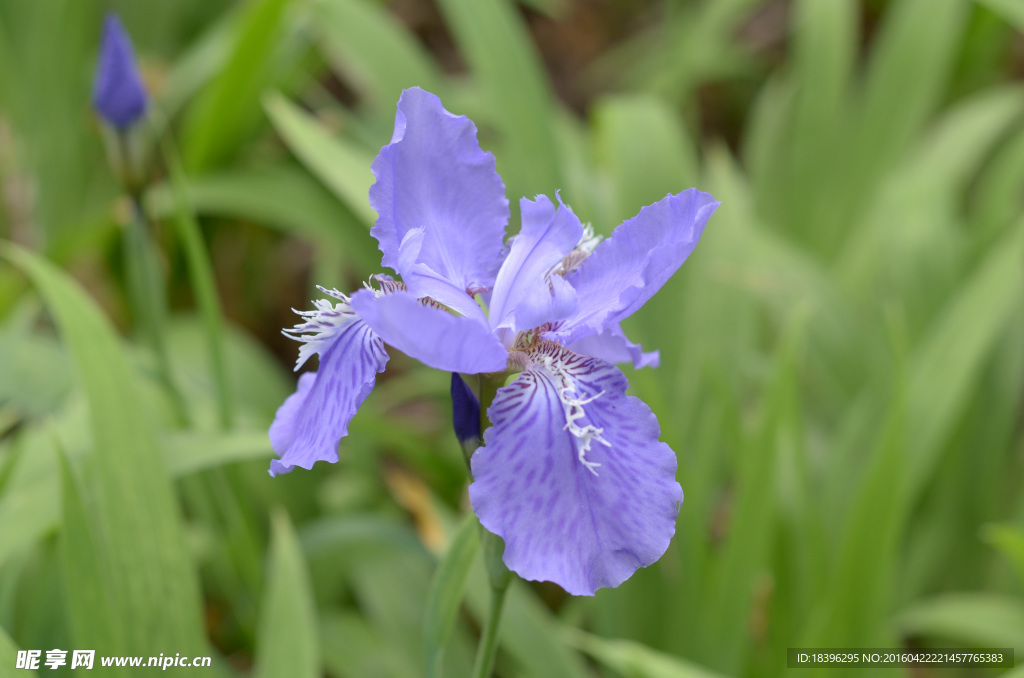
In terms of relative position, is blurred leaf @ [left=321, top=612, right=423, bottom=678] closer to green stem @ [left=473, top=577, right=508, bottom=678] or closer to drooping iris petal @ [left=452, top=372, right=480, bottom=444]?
green stem @ [left=473, top=577, right=508, bottom=678]

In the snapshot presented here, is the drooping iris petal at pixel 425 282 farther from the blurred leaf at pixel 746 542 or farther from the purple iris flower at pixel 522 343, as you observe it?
the blurred leaf at pixel 746 542

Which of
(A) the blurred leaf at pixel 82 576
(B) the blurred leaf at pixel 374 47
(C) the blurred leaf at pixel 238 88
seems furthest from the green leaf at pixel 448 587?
(C) the blurred leaf at pixel 238 88

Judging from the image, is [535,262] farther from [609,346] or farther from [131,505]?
[131,505]

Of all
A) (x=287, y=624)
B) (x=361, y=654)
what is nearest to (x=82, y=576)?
(x=287, y=624)

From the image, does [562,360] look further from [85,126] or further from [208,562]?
[85,126]

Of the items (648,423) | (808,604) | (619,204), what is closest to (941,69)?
(619,204)
